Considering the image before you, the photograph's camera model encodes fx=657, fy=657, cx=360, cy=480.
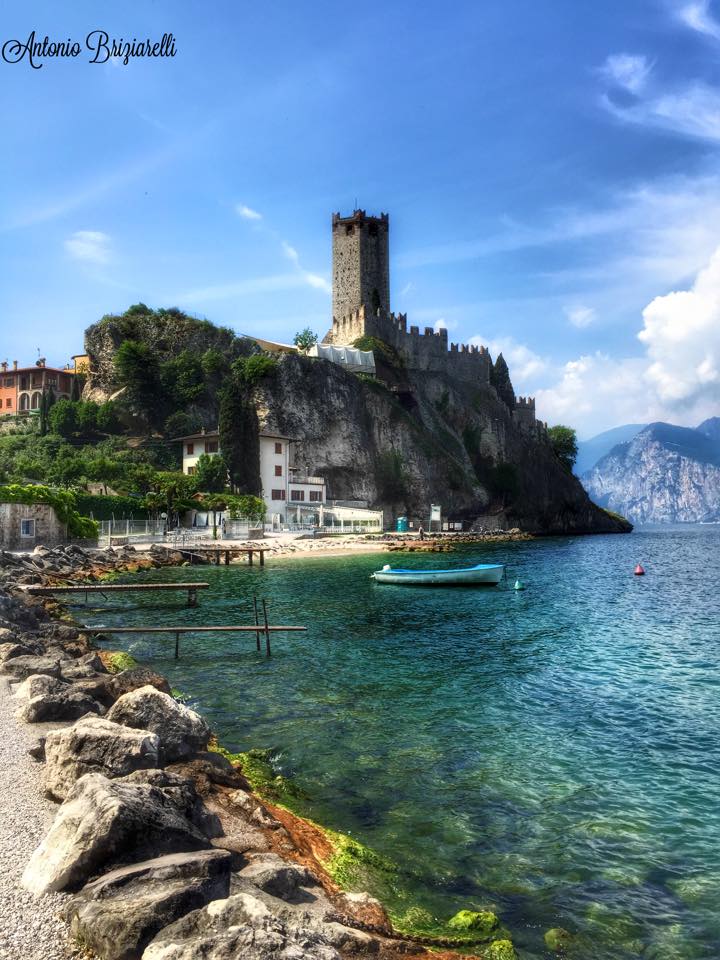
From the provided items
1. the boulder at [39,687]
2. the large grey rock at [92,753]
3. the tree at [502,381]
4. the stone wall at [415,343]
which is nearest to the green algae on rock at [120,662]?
the boulder at [39,687]

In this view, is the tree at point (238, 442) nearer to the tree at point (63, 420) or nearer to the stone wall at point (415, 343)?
the tree at point (63, 420)

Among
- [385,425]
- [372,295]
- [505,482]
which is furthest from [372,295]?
[505,482]

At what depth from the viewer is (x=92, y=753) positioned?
815cm

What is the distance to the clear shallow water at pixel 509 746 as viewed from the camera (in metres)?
8.29

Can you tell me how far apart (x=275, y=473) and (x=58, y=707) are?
237ft

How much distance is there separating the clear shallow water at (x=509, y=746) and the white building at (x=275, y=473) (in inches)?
2009

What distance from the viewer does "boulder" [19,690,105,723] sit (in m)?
10.7

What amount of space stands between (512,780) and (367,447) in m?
87.5

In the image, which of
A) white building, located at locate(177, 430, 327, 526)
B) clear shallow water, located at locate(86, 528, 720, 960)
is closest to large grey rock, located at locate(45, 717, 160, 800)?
clear shallow water, located at locate(86, 528, 720, 960)

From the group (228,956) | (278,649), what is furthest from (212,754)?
(278,649)

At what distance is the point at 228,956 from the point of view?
4.64 meters

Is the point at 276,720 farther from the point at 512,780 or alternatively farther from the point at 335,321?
the point at 335,321

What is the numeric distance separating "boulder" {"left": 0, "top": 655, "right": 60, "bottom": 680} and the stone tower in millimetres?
104366

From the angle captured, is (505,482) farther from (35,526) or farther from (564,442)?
(35,526)
